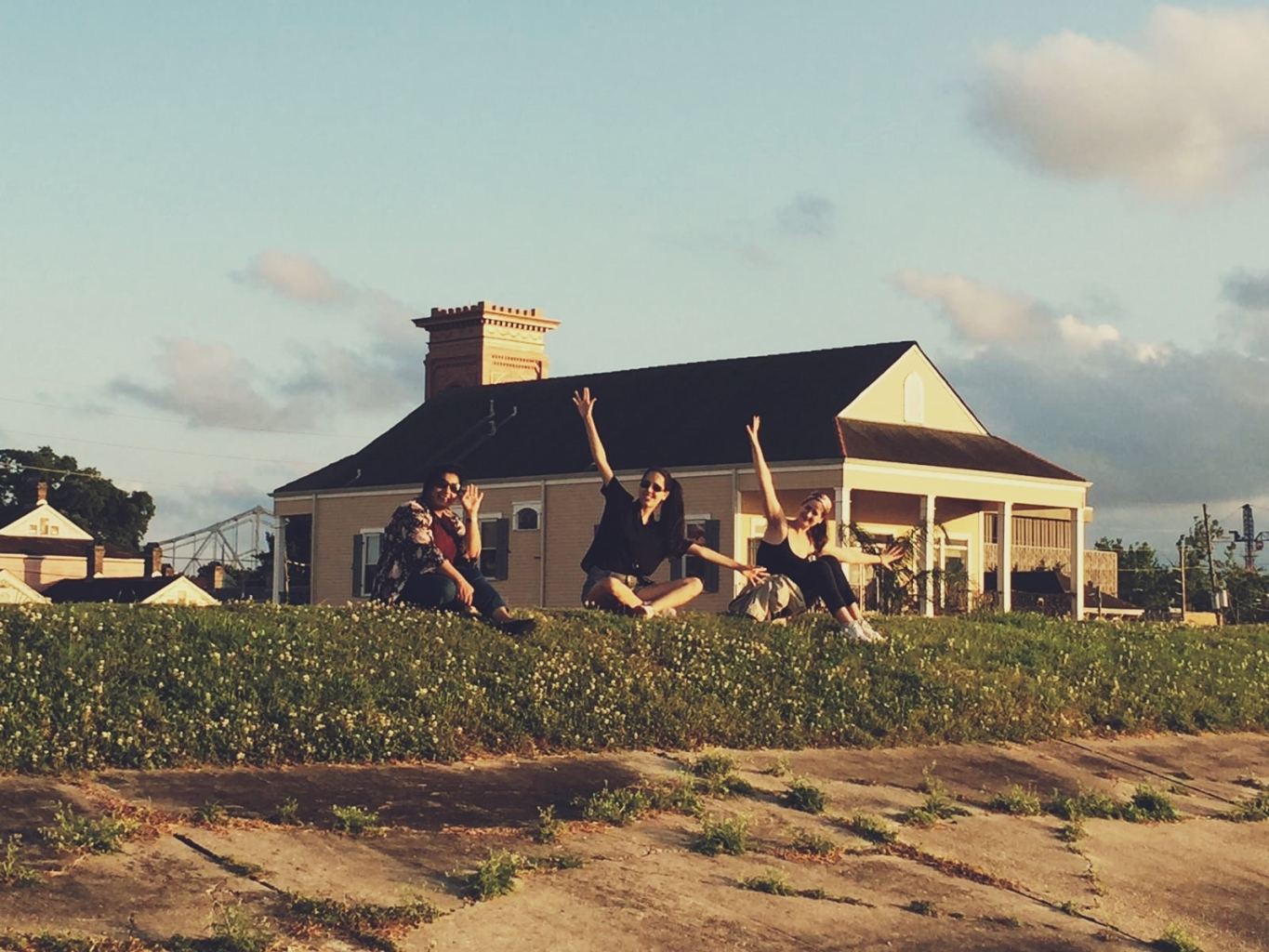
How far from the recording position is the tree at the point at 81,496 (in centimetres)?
11938

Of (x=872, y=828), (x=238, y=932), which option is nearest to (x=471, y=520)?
(x=872, y=828)

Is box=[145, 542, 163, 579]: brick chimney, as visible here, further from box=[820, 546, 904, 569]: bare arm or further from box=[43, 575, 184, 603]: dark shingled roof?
box=[820, 546, 904, 569]: bare arm

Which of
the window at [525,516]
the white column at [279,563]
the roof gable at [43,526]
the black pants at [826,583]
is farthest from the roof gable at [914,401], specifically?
the roof gable at [43,526]

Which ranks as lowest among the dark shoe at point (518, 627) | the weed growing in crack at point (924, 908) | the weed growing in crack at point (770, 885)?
the weed growing in crack at point (924, 908)

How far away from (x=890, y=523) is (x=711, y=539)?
5267mm

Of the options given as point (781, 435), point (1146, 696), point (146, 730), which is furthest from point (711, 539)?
point (146, 730)

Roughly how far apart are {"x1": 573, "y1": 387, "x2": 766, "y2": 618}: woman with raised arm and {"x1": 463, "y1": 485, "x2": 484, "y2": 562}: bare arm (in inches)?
44.6

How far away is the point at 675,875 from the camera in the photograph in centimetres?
1023

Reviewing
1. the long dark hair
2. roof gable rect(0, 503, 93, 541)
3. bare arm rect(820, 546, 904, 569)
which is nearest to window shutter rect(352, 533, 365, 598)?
bare arm rect(820, 546, 904, 569)

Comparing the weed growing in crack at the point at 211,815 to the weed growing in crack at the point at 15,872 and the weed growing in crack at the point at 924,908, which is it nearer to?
the weed growing in crack at the point at 15,872

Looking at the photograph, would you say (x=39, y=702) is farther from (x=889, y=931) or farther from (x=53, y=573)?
(x=53, y=573)

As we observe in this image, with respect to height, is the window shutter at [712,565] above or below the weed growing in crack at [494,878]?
above

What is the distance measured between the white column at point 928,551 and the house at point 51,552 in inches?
2051

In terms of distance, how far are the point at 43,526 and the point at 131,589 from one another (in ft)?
97.3
